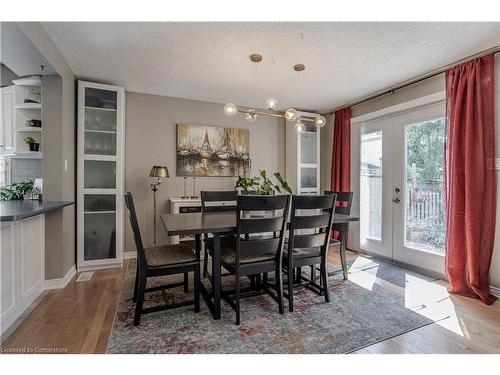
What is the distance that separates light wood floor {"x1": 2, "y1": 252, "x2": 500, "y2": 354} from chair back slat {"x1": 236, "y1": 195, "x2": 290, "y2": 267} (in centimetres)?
92

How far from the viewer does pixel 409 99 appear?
3.26m

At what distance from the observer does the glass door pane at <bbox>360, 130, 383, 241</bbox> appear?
3.75 meters

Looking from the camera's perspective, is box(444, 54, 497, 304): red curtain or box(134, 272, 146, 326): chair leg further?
box(444, 54, 497, 304): red curtain

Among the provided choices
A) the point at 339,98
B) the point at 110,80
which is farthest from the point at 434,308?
the point at 110,80

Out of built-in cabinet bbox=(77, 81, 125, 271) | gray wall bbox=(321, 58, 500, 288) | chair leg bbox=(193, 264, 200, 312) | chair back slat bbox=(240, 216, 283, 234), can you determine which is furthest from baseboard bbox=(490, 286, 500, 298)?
built-in cabinet bbox=(77, 81, 125, 271)

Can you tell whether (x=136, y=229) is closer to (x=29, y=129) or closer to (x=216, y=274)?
(x=216, y=274)

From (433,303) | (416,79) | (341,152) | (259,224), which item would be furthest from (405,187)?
(259,224)

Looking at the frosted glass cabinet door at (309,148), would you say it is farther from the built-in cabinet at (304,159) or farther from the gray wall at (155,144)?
the gray wall at (155,144)

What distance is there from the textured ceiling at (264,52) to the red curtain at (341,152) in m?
0.73

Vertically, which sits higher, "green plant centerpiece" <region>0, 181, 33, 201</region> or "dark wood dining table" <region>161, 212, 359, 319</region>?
"green plant centerpiece" <region>0, 181, 33, 201</region>

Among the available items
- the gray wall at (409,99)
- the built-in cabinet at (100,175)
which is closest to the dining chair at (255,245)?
the built-in cabinet at (100,175)

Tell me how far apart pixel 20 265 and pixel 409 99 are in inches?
176

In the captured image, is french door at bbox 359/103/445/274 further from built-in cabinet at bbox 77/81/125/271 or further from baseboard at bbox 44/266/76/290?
baseboard at bbox 44/266/76/290

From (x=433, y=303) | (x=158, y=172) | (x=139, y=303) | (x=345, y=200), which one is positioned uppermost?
(x=158, y=172)
